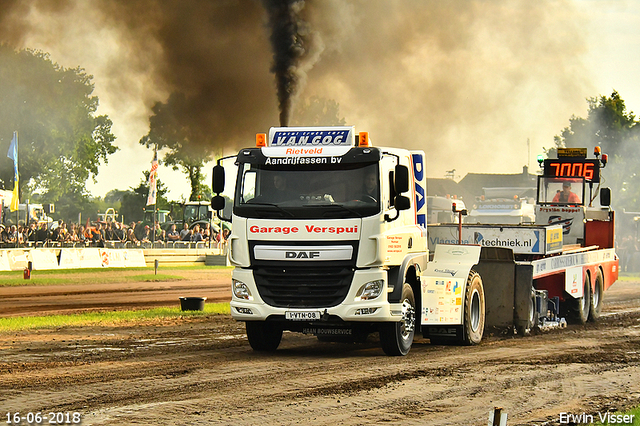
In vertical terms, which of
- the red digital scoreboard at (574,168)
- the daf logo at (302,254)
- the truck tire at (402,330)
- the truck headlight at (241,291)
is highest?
the red digital scoreboard at (574,168)

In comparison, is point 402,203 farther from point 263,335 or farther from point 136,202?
point 136,202

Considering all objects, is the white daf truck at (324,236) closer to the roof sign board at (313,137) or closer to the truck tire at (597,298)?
the roof sign board at (313,137)

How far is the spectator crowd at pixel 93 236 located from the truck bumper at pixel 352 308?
26814 mm

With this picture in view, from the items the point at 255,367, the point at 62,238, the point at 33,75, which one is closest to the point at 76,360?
the point at 255,367

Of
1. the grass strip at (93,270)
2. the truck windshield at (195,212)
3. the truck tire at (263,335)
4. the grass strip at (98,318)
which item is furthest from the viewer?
the truck windshield at (195,212)

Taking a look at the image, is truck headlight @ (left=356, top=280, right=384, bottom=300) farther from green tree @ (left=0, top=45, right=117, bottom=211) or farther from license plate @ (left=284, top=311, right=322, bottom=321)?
green tree @ (left=0, top=45, right=117, bottom=211)

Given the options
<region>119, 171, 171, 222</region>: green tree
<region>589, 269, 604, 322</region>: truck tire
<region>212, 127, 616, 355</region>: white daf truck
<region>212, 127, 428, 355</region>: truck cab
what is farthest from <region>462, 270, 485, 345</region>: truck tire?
<region>119, 171, 171, 222</region>: green tree

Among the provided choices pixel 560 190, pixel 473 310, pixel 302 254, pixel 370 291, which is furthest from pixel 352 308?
pixel 560 190

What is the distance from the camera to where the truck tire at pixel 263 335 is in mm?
11992

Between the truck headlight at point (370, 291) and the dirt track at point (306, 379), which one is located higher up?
the truck headlight at point (370, 291)

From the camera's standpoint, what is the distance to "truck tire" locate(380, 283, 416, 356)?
11375 mm

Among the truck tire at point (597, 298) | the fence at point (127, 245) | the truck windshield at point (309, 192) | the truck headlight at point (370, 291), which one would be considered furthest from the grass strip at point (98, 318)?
the fence at point (127, 245)

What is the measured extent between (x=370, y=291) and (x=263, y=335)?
2139 mm

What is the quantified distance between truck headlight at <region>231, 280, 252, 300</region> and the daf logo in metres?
0.82
